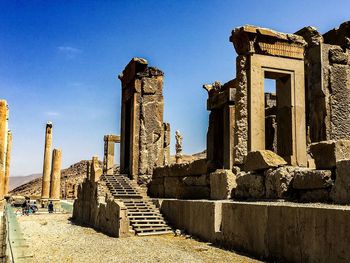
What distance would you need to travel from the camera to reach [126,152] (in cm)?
1830

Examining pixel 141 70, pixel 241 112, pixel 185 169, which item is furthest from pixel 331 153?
pixel 141 70

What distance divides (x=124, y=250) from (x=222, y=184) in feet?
9.27

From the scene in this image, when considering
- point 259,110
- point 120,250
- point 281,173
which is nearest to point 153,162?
point 259,110

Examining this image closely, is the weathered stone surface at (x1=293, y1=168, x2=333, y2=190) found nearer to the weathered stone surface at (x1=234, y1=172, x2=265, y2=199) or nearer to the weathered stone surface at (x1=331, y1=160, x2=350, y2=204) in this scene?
the weathered stone surface at (x1=331, y1=160, x2=350, y2=204)

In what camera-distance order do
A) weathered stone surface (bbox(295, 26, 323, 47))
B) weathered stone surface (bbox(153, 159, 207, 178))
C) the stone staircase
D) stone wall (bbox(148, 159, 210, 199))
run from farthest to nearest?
weathered stone surface (bbox(295, 26, 323, 47)), weathered stone surface (bbox(153, 159, 207, 178)), stone wall (bbox(148, 159, 210, 199)), the stone staircase

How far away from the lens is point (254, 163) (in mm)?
8375

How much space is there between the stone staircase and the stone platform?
1.80 m

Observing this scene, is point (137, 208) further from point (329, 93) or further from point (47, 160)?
point (47, 160)

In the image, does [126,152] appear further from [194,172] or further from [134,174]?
[194,172]

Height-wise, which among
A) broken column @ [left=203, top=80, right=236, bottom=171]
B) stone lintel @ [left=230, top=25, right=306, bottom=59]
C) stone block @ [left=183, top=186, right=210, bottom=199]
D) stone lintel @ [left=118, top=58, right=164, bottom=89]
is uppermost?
stone lintel @ [left=118, top=58, right=164, bottom=89]

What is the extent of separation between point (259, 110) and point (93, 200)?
6.59 m

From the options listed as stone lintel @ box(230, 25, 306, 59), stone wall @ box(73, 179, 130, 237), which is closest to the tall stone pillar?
stone wall @ box(73, 179, 130, 237)

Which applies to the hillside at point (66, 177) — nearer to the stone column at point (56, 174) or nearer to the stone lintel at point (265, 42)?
the stone column at point (56, 174)

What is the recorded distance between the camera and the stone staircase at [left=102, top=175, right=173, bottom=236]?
10547 mm
